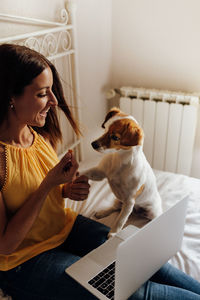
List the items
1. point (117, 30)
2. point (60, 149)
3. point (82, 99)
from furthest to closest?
point (117, 30) → point (82, 99) → point (60, 149)

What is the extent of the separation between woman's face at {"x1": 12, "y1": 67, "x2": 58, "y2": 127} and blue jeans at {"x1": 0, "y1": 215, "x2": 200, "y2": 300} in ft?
1.45

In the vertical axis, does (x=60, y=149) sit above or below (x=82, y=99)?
below

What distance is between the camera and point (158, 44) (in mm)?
1908

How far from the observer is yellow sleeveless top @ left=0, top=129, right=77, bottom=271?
908 mm

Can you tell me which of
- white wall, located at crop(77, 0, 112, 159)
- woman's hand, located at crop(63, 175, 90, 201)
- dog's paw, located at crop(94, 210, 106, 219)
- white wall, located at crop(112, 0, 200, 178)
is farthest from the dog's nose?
white wall, located at crop(112, 0, 200, 178)

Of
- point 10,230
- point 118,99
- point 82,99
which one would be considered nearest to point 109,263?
point 10,230

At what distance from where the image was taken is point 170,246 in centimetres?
99

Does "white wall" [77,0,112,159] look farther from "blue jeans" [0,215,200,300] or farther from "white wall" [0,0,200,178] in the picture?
"blue jeans" [0,215,200,300]

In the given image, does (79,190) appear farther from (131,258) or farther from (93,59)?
(93,59)

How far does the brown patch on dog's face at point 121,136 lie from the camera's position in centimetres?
103

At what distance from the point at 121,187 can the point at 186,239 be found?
15.0 inches

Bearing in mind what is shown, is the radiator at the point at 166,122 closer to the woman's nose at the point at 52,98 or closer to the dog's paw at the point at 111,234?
the dog's paw at the point at 111,234

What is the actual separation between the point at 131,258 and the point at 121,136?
1.40 feet

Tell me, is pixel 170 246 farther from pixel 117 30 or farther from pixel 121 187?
pixel 117 30
